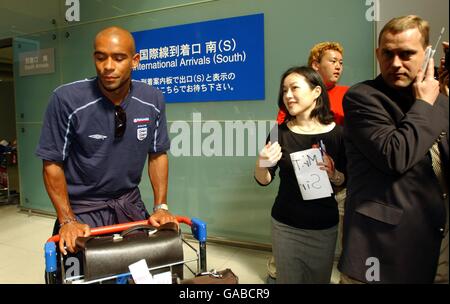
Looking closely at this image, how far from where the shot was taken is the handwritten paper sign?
103 cm

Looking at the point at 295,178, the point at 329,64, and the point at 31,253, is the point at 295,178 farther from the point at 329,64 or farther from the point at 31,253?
the point at 31,253

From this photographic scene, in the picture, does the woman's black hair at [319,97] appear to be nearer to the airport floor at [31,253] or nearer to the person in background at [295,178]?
the person in background at [295,178]

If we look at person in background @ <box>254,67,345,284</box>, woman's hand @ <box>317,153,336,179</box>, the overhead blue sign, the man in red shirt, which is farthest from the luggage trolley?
the overhead blue sign

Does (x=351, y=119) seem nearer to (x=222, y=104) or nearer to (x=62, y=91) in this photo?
(x=62, y=91)

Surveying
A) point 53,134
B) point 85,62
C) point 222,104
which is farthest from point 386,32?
point 85,62

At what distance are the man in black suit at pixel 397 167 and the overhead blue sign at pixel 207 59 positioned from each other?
201 cm

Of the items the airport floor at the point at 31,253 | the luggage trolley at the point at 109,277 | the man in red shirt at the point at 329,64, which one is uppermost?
the man in red shirt at the point at 329,64

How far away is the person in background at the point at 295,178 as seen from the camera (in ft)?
4.19

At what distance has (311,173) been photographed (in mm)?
1062

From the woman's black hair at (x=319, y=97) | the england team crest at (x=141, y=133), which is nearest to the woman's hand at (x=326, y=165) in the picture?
the woman's black hair at (x=319, y=97)

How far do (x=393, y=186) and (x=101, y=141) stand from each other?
1030mm

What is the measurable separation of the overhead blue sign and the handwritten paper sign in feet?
5.79

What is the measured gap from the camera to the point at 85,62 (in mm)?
3686

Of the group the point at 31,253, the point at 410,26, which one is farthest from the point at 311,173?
the point at 31,253
